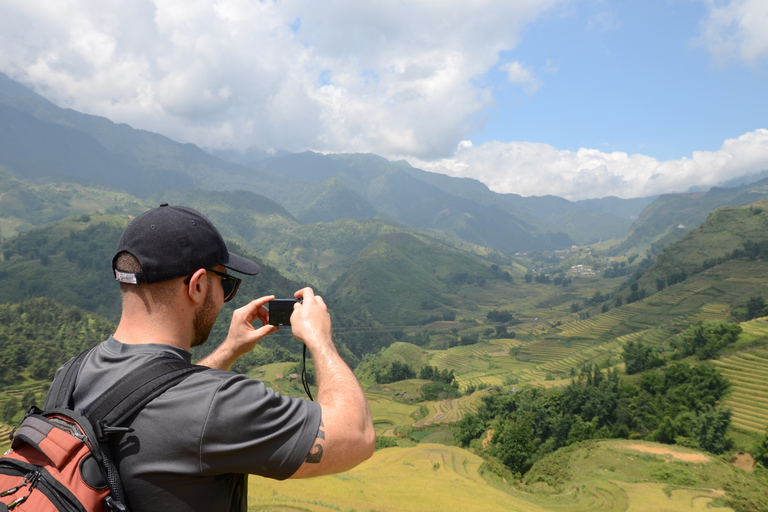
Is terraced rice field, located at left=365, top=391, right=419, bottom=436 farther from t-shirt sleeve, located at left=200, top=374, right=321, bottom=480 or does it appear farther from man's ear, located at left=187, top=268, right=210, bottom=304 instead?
t-shirt sleeve, located at left=200, top=374, right=321, bottom=480

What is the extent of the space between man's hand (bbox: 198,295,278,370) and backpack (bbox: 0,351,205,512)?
3.17ft

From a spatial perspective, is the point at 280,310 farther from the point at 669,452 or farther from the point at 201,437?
the point at 669,452

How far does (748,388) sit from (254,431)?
46115mm

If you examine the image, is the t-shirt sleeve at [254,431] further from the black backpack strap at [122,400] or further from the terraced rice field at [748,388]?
the terraced rice field at [748,388]

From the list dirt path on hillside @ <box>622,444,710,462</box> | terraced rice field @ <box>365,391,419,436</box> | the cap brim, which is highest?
the cap brim

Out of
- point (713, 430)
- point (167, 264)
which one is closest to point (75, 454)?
point (167, 264)

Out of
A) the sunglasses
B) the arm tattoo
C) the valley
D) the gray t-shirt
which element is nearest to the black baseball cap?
the sunglasses

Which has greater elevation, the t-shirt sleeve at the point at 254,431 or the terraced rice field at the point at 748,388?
the t-shirt sleeve at the point at 254,431

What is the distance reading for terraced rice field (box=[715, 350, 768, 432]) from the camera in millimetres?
30328

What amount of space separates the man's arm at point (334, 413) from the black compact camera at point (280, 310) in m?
0.40

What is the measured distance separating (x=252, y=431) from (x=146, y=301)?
843 millimetres

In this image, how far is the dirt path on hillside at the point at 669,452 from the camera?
20484 millimetres

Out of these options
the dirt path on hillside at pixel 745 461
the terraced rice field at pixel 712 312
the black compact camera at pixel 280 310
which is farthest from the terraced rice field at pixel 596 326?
the black compact camera at pixel 280 310

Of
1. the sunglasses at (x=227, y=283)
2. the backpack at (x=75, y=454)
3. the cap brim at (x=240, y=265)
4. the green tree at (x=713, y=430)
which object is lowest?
the green tree at (x=713, y=430)
